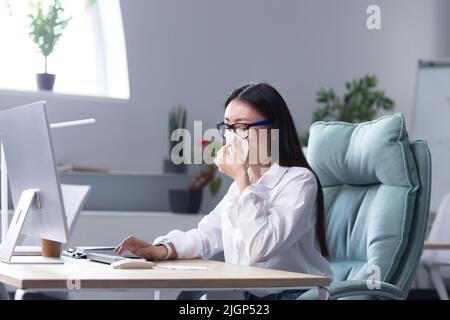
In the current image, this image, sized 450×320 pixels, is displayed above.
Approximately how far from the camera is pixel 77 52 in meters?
5.53

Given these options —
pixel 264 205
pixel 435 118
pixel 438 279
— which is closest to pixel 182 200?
pixel 438 279

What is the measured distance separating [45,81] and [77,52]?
0.39 m

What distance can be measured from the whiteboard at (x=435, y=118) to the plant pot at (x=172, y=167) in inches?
68.2

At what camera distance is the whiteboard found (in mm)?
5980

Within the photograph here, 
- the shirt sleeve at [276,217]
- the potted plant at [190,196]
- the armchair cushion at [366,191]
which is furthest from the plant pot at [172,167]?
the shirt sleeve at [276,217]

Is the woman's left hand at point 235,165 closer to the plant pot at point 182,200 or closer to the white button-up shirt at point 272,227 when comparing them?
the white button-up shirt at point 272,227

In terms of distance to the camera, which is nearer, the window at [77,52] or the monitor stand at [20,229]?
the monitor stand at [20,229]

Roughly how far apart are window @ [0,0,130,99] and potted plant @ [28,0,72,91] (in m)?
0.07

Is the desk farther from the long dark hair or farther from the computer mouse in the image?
the long dark hair

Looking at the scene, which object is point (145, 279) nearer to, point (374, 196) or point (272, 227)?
point (272, 227)

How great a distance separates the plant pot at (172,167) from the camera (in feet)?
18.0

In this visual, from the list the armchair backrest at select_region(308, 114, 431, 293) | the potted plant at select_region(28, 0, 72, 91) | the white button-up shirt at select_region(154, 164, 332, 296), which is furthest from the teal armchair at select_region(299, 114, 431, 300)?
the potted plant at select_region(28, 0, 72, 91)
